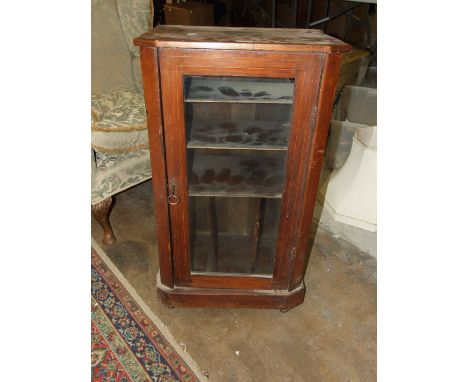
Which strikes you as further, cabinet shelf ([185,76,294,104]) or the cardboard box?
the cardboard box

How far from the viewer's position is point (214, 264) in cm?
132

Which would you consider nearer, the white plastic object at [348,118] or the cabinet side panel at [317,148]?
the cabinet side panel at [317,148]

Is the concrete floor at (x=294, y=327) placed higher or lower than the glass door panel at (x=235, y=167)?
lower

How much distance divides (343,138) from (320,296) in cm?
107

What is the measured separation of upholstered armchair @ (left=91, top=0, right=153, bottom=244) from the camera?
5.15 ft

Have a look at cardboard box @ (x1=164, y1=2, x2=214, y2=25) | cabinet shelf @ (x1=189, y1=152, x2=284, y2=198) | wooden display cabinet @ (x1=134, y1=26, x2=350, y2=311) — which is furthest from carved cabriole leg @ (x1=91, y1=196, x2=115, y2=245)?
cardboard box @ (x1=164, y1=2, x2=214, y2=25)

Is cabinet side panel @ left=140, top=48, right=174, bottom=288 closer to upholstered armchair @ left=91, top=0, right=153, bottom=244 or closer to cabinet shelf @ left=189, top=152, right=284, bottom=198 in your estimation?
cabinet shelf @ left=189, top=152, right=284, bottom=198

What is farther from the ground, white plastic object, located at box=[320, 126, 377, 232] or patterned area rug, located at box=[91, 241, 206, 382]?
white plastic object, located at box=[320, 126, 377, 232]

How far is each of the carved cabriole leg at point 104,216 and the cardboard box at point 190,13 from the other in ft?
6.76

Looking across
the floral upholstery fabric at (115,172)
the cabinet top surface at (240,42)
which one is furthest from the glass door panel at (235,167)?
the floral upholstery fabric at (115,172)

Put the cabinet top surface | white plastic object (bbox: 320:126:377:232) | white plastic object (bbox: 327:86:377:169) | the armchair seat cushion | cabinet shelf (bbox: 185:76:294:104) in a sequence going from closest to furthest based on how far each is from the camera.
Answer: the cabinet top surface, cabinet shelf (bbox: 185:76:294:104), the armchair seat cushion, white plastic object (bbox: 320:126:377:232), white plastic object (bbox: 327:86:377:169)

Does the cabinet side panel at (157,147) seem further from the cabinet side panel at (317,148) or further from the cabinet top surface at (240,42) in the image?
the cabinet side panel at (317,148)

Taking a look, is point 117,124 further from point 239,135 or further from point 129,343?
point 129,343

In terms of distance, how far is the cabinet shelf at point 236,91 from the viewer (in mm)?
973
